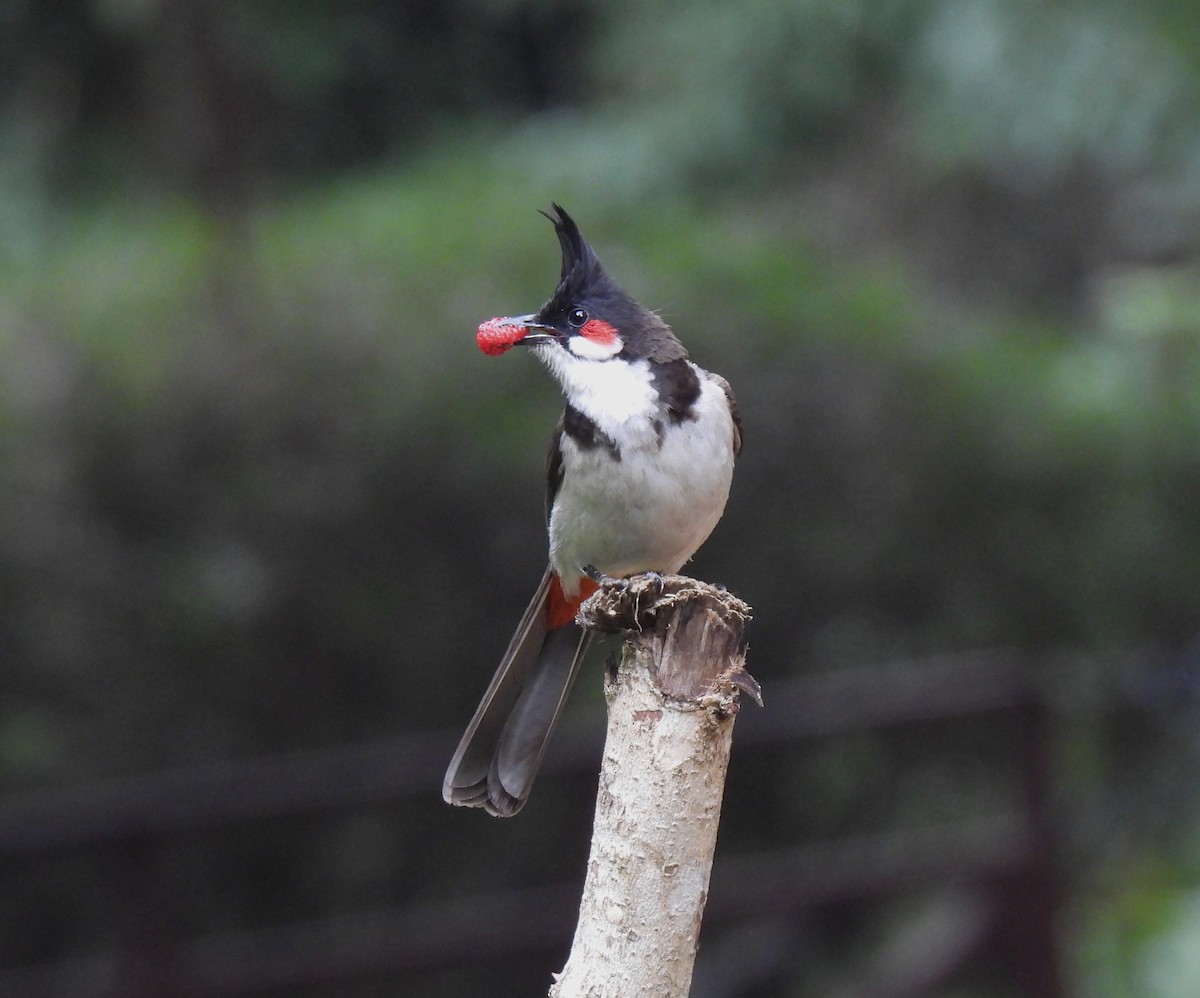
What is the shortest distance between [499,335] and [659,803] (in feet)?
4.34

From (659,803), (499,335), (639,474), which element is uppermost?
(499,335)

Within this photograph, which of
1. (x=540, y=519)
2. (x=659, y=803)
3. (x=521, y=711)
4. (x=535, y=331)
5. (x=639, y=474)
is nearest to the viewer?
(x=659, y=803)

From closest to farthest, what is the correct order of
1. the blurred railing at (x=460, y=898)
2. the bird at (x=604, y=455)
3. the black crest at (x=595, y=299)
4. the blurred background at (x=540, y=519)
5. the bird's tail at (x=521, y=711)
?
the bird's tail at (x=521, y=711) < the bird at (x=604, y=455) < the black crest at (x=595, y=299) < the blurred railing at (x=460, y=898) < the blurred background at (x=540, y=519)

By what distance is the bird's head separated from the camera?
284 cm

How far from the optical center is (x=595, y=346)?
284 cm

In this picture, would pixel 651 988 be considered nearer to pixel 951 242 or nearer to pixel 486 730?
pixel 486 730

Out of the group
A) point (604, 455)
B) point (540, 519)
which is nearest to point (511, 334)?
point (604, 455)

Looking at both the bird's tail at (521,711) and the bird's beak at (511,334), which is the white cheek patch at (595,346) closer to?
the bird's beak at (511,334)

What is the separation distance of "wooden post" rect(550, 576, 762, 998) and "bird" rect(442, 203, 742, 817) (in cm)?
85

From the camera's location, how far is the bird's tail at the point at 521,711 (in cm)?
244

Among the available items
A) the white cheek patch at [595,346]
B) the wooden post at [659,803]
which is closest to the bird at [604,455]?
the white cheek patch at [595,346]

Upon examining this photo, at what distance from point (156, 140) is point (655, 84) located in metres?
2.14

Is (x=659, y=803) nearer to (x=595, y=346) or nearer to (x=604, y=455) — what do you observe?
(x=604, y=455)

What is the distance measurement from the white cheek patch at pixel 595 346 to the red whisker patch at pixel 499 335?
3.8 inches
